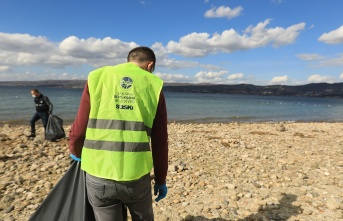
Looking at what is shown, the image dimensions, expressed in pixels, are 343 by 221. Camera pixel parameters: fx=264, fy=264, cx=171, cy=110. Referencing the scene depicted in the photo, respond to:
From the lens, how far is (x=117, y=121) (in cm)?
250

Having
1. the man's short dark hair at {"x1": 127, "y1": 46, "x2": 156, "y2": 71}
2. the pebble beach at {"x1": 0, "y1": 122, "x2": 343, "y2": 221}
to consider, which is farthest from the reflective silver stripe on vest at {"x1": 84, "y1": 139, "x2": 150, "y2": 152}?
the pebble beach at {"x1": 0, "y1": 122, "x2": 343, "y2": 221}

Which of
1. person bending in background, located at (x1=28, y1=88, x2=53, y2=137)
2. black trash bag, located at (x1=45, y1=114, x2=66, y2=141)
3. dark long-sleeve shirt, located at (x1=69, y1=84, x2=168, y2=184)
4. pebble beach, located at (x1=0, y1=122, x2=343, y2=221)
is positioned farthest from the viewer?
person bending in background, located at (x1=28, y1=88, x2=53, y2=137)

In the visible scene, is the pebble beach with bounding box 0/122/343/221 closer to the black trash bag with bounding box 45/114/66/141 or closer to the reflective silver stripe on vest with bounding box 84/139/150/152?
the black trash bag with bounding box 45/114/66/141

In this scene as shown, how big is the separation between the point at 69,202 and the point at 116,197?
0.77 meters

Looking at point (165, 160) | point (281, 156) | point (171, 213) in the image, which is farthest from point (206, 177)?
point (165, 160)

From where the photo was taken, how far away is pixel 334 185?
7168 mm

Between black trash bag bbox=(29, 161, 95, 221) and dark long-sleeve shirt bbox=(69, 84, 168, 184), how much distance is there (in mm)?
301

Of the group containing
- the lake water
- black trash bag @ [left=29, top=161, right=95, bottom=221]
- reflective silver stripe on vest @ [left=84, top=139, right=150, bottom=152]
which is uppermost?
reflective silver stripe on vest @ [left=84, top=139, right=150, bottom=152]

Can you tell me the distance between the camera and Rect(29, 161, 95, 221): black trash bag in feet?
9.73

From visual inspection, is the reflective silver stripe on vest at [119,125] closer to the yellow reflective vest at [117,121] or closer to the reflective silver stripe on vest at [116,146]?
the yellow reflective vest at [117,121]

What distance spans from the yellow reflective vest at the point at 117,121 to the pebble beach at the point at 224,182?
3.40 metres

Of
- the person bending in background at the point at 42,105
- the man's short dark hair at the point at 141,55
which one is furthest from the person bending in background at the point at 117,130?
the person bending in background at the point at 42,105

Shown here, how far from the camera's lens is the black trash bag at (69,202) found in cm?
296

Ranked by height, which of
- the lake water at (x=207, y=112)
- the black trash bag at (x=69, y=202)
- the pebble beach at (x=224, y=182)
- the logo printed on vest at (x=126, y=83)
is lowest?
the lake water at (x=207, y=112)
